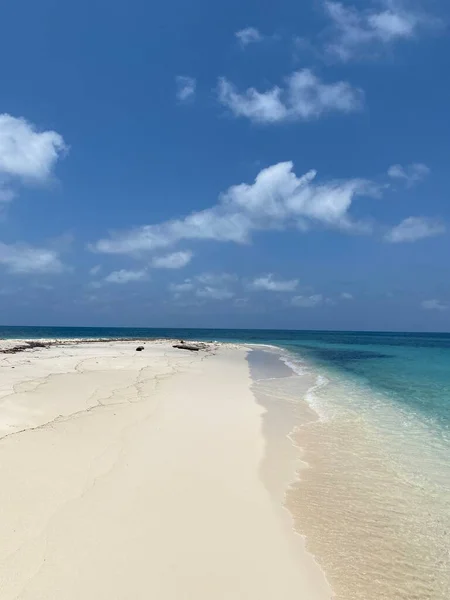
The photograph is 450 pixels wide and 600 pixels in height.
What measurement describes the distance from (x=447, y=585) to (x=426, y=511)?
219 cm

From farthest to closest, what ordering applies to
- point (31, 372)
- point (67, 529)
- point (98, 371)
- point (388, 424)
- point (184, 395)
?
1. point (98, 371)
2. point (31, 372)
3. point (184, 395)
4. point (388, 424)
5. point (67, 529)

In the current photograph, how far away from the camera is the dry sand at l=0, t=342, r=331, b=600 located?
4.76 m

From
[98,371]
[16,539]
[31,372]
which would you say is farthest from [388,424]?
[31,372]

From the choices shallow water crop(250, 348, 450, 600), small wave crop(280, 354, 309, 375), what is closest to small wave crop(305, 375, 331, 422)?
shallow water crop(250, 348, 450, 600)

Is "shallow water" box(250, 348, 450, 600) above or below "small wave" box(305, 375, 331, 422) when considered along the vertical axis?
above

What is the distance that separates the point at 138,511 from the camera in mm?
6410

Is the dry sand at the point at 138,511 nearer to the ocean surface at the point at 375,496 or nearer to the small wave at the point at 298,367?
the ocean surface at the point at 375,496

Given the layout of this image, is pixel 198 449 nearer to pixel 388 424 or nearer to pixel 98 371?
pixel 388 424

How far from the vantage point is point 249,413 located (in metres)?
14.2

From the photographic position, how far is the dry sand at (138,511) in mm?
4762

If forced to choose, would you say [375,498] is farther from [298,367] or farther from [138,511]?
[298,367]

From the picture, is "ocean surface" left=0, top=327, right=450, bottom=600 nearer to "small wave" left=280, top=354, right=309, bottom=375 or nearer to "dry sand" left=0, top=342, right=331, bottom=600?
"dry sand" left=0, top=342, right=331, bottom=600

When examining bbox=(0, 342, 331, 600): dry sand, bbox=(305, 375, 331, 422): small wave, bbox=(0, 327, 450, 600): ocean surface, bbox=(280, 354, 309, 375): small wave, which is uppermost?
bbox=(0, 342, 331, 600): dry sand

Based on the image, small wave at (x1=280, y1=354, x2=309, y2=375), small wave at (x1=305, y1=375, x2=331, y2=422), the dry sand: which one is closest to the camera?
the dry sand
